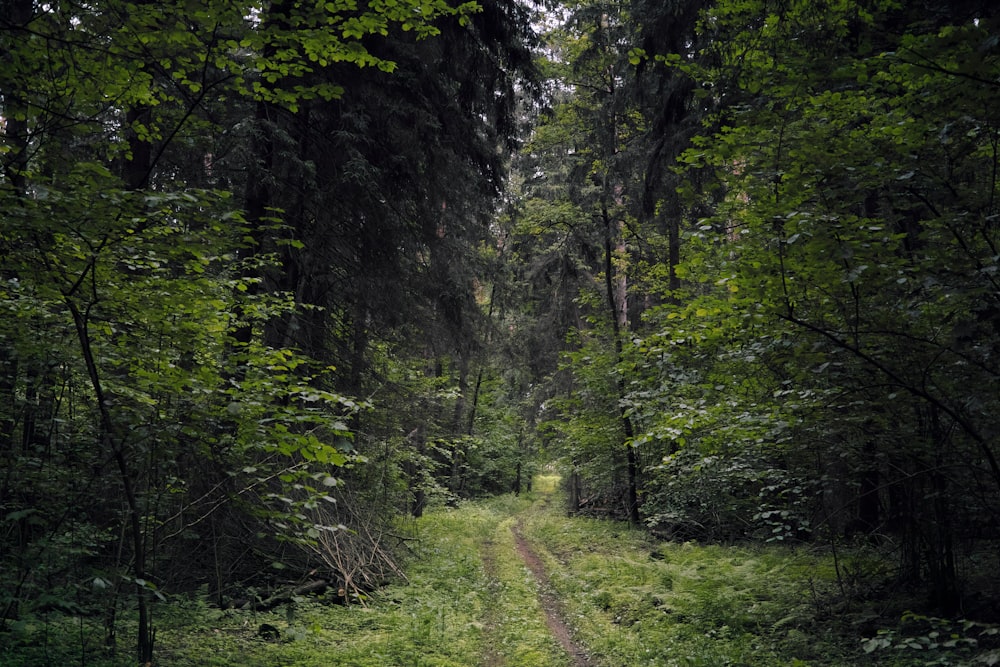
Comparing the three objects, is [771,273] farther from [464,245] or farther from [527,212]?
[527,212]

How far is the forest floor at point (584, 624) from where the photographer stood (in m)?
5.66

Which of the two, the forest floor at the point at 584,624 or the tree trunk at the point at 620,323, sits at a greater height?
the tree trunk at the point at 620,323

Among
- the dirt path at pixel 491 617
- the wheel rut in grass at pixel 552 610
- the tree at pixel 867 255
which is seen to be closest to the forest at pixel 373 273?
the tree at pixel 867 255

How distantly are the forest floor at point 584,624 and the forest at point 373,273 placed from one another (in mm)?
442

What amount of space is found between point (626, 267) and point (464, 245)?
8.01 metres

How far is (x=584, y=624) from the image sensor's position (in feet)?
29.3

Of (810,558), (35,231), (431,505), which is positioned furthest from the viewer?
(431,505)

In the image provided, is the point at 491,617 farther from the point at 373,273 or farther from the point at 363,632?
the point at 373,273

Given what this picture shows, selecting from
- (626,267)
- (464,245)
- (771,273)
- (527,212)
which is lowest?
(771,273)

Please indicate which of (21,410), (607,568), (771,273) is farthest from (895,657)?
(21,410)

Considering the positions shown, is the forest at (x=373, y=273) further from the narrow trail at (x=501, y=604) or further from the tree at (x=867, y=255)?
the narrow trail at (x=501, y=604)

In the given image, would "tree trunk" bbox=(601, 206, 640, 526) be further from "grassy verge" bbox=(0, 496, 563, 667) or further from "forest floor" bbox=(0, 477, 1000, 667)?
"grassy verge" bbox=(0, 496, 563, 667)

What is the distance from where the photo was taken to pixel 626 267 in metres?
19.4

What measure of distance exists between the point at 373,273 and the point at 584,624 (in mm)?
6886
